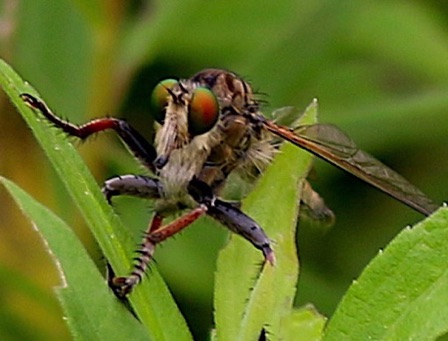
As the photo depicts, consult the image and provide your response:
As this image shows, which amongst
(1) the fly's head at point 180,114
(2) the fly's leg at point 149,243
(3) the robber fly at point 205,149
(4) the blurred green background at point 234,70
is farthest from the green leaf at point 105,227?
(4) the blurred green background at point 234,70

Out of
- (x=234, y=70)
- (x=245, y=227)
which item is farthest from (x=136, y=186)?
(x=234, y=70)

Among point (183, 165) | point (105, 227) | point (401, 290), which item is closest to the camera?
point (401, 290)

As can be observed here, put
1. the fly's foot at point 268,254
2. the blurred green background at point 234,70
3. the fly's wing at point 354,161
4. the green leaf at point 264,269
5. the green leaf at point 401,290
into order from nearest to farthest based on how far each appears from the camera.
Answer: the green leaf at point 401,290 < the green leaf at point 264,269 < the fly's foot at point 268,254 < the fly's wing at point 354,161 < the blurred green background at point 234,70

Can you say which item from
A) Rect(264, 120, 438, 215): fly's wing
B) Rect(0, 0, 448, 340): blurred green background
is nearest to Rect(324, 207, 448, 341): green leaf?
Rect(264, 120, 438, 215): fly's wing

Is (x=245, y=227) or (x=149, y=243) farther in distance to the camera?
(x=149, y=243)

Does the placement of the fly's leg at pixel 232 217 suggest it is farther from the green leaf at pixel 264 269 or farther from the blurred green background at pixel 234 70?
the blurred green background at pixel 234 70

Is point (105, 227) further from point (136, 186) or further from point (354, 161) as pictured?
point (354, 161)

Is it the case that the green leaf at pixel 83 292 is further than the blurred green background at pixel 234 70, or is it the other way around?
the blurred green background at pixel 234 70

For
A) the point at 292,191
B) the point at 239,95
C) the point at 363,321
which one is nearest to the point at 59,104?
the point at 239,95
